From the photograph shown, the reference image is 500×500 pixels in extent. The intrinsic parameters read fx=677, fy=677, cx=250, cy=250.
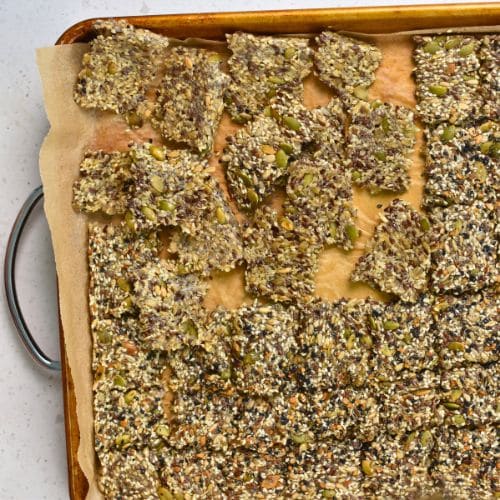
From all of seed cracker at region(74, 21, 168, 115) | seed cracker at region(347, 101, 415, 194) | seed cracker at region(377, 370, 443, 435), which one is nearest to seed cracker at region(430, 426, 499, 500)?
seed cracker at region(377, 370, 443, 435)

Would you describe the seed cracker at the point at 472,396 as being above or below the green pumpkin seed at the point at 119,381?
below

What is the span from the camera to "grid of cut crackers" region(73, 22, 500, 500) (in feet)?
9.66

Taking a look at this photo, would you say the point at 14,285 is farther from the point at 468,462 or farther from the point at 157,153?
the point at 468,462

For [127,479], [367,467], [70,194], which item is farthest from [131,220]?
[367,467]

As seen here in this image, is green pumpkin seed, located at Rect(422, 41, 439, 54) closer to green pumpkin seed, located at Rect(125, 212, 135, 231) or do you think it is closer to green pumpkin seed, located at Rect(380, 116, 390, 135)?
green pumpkin seed, located at Rect(380, 116, 390, 135)

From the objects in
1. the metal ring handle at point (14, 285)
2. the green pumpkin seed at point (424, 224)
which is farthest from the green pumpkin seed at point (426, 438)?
the metal ring handle at point (14, 285)

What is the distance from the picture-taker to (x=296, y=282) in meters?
2.99

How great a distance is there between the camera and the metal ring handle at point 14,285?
3191mm

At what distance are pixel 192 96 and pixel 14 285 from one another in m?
1.25

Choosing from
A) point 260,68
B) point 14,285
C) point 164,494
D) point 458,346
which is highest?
point 260,68

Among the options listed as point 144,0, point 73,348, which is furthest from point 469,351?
point 144,0

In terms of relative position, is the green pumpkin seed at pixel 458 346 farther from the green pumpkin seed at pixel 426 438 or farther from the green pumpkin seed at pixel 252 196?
the green pumpkin seed at pixel 252 196

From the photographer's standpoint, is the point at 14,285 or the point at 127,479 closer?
the point at 127,479

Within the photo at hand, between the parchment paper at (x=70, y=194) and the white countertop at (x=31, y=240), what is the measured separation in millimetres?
390
